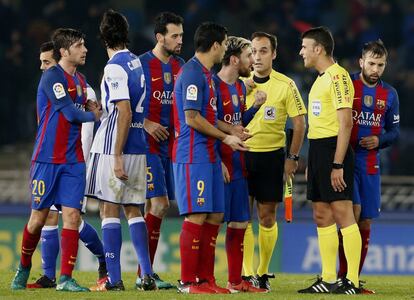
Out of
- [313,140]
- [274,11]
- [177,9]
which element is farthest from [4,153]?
[313,140]

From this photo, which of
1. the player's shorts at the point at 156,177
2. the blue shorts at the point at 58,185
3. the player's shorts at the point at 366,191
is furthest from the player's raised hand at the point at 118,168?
the player's shorts at the point at 366,191

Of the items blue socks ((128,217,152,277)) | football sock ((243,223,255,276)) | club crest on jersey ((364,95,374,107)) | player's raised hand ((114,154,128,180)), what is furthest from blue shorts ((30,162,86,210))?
club crest on jersey ((364,95,374,107))

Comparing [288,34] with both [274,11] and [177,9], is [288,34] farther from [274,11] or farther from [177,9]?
[177,9]

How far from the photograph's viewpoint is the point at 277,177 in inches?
429

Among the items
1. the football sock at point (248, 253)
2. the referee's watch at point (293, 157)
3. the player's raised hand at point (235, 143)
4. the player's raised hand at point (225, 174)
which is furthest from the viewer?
the football sock at point (248, 253)

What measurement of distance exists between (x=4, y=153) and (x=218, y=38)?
10.4 m

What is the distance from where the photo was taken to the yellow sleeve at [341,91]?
387 inches

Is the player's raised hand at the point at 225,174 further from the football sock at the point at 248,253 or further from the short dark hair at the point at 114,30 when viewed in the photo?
the short dark hair at the point at 114,30

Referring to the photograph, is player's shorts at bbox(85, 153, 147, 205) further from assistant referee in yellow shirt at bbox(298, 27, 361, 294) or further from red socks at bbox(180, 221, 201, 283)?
assistant referee in yellow shirt at bbox(298, 27, 361, 294)

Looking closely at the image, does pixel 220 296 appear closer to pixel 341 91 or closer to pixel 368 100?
pixel 341 91

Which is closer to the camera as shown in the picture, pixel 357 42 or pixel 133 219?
pixel 133 219

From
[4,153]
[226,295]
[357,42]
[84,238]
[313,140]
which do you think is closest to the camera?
[226,295]

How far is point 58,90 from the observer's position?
32.3 feet

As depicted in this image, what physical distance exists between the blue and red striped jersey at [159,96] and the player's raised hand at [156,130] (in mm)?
57
